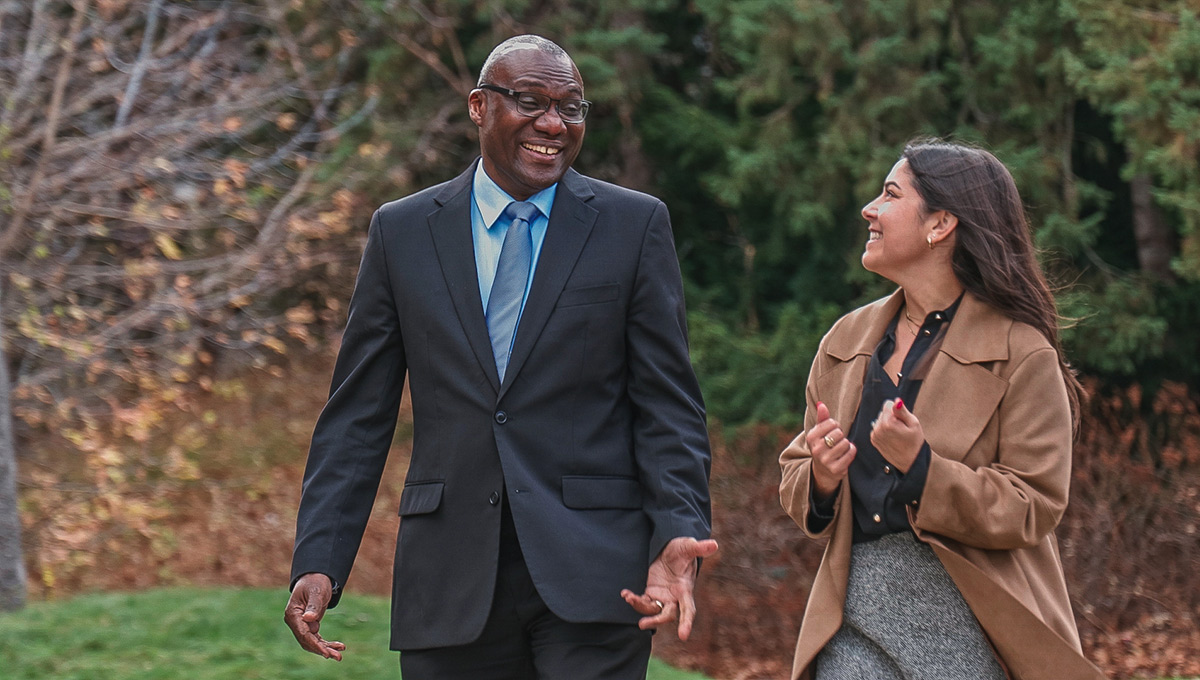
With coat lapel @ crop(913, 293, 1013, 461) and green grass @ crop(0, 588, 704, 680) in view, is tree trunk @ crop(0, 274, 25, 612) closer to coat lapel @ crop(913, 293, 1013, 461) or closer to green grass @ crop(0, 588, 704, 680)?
green grass @ crop(0, 588, 704, 680)

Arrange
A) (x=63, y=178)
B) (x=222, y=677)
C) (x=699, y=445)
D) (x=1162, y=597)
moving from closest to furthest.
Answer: (x=699, y=445)
(x=222, y=677)
(x=1162, y=597)
(x=63, y=178)

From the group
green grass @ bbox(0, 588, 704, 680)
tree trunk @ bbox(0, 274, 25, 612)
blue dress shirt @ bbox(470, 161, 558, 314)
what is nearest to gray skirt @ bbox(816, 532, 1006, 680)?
blue dress shirt @ bbox(470, 161, 558, 314)

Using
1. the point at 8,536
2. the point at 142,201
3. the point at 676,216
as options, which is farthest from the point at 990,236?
the point at 676,216

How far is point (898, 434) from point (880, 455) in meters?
0.28

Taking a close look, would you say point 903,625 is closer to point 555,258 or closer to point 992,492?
point 992,492

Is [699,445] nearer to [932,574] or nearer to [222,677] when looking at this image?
[932,574]

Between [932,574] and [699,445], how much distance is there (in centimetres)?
68

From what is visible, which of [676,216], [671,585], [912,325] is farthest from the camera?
[676,216]

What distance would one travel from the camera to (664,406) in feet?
11.0

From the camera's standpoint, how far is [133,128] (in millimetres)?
12828

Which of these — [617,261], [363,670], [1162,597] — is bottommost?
[1162,597]

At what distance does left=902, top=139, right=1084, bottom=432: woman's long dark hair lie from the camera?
352cm

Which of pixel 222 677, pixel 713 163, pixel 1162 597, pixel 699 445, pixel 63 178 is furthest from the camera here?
pixel 713 163

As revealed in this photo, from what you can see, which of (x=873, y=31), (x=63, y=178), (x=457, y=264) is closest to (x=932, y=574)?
(x=457, y=264)
